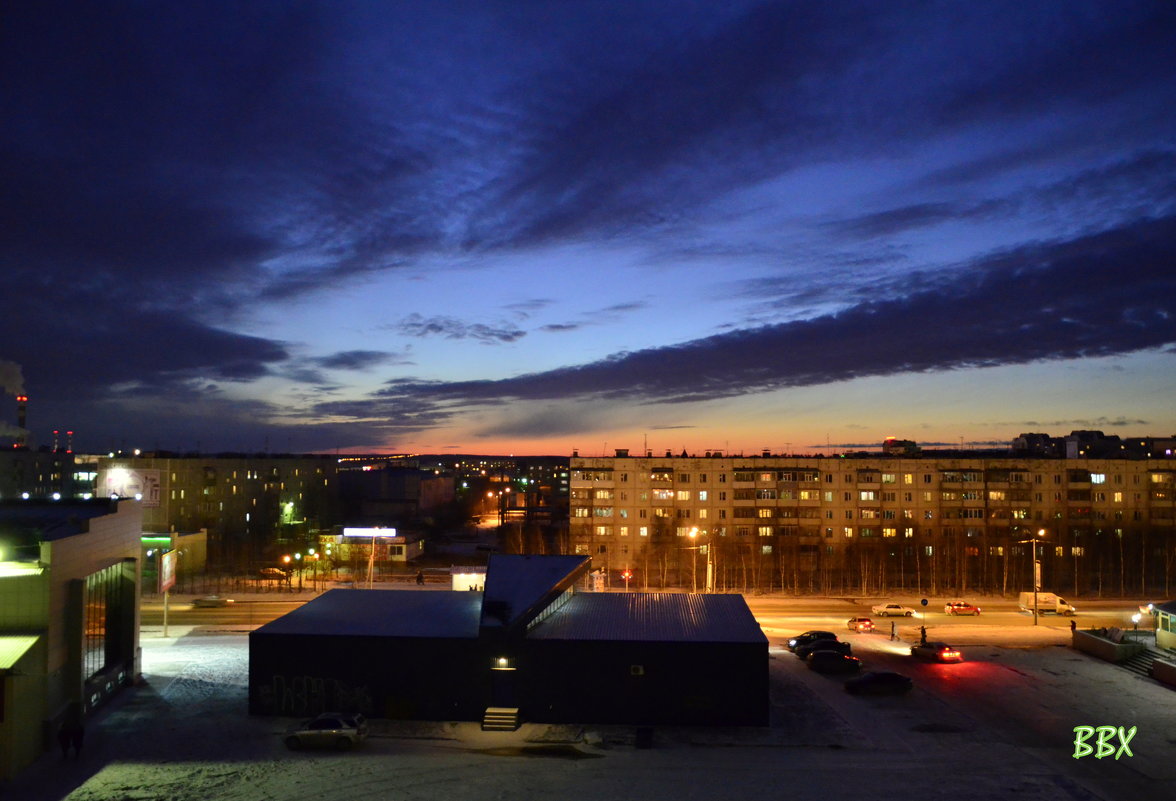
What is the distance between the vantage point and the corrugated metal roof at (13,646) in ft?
65.2

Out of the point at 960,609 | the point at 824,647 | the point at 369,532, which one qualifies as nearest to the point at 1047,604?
the point at 960,609

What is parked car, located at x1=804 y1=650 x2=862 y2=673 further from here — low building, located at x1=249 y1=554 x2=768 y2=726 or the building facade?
the building facade

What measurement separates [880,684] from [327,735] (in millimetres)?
19424

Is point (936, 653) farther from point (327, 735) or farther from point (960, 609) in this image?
point (327, 735)

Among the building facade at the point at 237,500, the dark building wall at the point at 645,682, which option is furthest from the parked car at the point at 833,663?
the building facade at the point at 237,500

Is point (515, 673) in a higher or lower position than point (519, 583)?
lower

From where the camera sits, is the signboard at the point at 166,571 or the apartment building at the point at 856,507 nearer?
the signboard at the point at 166,571

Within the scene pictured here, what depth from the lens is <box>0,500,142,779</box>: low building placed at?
66.4 feet

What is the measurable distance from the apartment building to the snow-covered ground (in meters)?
32.8

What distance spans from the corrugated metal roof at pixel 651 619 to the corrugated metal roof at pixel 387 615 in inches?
128

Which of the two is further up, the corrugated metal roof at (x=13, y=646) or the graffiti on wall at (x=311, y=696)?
the corrugated metal roof at (x=13, y=646)

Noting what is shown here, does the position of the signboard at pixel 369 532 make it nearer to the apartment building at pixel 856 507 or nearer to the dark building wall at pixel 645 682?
the apartment building at pixel 856 507

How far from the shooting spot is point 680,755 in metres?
21.5

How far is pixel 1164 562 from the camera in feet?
194
